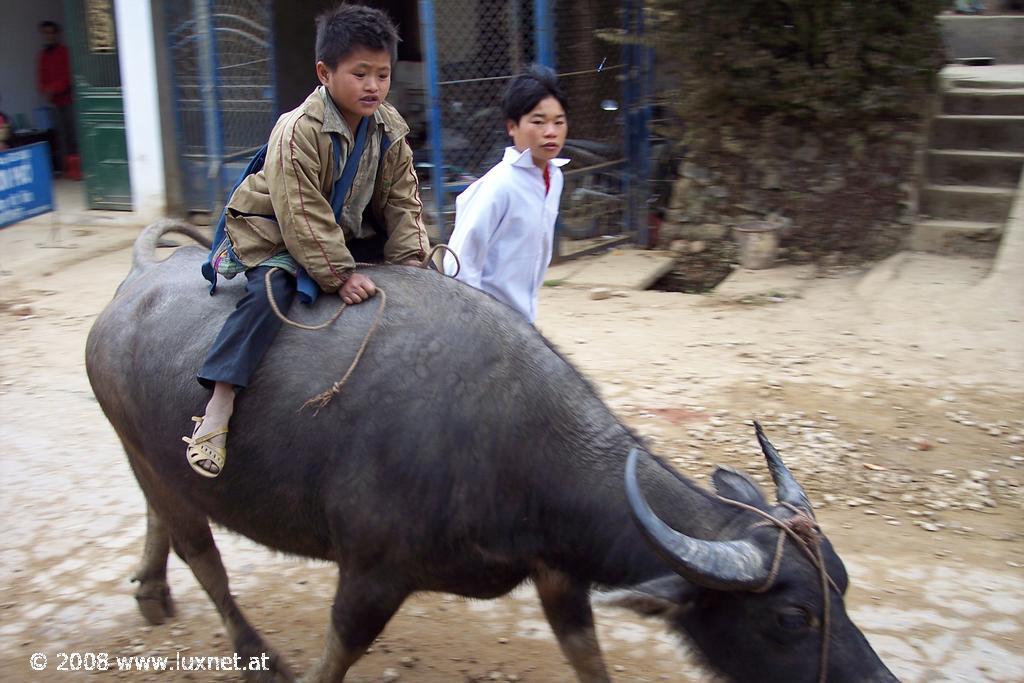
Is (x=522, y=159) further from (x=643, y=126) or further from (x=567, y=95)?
(x=643, y=126)

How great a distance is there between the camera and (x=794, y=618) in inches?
97.5

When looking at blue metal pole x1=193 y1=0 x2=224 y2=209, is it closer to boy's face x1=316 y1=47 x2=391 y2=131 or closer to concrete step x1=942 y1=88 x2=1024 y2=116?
concrete step x1=942 y1=88 x2=1024 y2=116

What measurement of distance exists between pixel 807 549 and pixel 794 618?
170 mm

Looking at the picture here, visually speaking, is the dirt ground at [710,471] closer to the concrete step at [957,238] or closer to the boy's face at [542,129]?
the concrete step at [957,238]

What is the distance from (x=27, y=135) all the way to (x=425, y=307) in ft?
37.6

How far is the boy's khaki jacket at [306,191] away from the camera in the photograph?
2932mm

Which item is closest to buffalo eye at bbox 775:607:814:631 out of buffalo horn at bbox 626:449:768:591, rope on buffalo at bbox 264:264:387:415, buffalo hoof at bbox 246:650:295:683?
buffalo horn at bbox 626:449:768:591

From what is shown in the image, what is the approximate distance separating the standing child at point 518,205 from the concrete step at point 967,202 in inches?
215

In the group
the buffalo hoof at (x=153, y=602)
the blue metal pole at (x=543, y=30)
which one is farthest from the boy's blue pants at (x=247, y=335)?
the blue metal pole at (x=543, y=30)

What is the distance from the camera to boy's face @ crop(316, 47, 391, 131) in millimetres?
2918

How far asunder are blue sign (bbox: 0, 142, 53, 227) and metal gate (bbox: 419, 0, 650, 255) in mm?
3491

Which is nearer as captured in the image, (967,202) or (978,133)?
(967,202)

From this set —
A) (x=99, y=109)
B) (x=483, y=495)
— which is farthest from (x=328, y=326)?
(x=99, y=109)

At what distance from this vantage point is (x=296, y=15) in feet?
38.5
